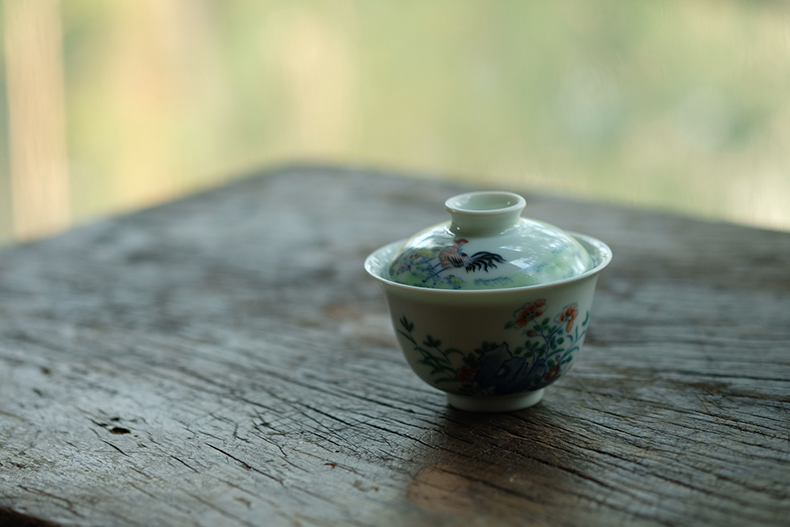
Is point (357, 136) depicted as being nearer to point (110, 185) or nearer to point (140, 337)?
point (110, 185)

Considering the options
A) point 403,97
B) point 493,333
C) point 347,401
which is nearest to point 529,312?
point 493,333

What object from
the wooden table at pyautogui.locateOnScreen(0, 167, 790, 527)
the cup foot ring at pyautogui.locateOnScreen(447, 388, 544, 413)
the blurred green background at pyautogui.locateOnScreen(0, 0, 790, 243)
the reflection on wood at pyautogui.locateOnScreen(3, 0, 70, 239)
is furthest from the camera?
the reflection on wood at pyautogui.locateOnScreen(3, 0, 70, 239)

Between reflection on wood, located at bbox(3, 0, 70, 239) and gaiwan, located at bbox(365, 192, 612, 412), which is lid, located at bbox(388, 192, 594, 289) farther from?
reflection on wood, located at bbox(3, 0, 70, 239)

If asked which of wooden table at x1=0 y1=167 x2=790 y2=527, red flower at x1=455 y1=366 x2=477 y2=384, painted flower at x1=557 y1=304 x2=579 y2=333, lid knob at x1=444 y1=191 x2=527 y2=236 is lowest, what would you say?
wooden table at x1=0 y1=167 x2=790 y2=527

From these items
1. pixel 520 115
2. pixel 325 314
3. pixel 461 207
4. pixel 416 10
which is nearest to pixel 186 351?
pixel 325 314

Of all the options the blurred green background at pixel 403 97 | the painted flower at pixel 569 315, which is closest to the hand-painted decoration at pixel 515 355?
the painted flower at pixel 569 315

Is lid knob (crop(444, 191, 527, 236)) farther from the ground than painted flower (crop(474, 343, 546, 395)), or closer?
farther from the ground

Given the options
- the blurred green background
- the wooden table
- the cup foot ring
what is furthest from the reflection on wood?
the cup foot ring

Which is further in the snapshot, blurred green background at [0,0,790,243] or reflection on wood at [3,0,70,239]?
reflection on wood at [3,0,70,239]

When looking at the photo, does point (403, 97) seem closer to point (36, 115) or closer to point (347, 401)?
point (36, 115)
